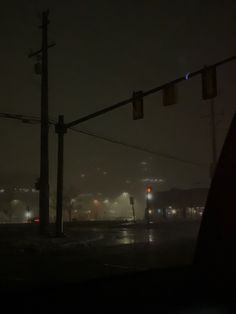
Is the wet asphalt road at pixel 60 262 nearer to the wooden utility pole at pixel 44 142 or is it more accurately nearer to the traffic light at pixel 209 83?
the wooden utility pole at pixel 44 142

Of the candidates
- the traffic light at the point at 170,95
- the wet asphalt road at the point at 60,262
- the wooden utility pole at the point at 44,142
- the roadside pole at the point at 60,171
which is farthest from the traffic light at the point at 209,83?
the wooden utility pole at the point at 44,142

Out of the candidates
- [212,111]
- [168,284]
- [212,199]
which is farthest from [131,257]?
[212,111]

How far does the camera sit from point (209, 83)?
1562 cm

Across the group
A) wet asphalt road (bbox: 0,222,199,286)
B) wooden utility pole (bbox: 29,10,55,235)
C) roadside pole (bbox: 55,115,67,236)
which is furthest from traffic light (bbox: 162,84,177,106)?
wooden utility pole (bbox: 29,10,55,235)

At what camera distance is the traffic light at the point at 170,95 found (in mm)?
16641

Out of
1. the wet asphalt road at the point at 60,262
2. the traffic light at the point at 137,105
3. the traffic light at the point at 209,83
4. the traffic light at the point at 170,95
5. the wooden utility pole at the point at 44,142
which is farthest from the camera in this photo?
the wooden utility pole at the point at 44,142

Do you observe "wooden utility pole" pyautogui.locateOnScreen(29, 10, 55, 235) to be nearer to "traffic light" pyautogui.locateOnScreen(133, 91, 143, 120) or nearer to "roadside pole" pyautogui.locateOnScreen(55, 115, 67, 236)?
"roadside pole" pyautogui.locateOnScreen(55, 115, 67, 236)

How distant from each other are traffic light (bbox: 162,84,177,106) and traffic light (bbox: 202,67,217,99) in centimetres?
120

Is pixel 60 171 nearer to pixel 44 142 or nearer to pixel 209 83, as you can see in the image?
pixel 44 142

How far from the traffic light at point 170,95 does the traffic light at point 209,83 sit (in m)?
1.20

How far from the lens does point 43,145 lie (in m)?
25.0

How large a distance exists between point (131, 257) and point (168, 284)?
8813mm

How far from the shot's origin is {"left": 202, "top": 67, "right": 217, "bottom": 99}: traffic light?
1544 cm

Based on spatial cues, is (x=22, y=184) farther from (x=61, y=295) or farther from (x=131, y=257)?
(x=61, y=295)
